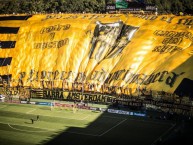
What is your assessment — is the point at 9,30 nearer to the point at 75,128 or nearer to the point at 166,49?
the point at 166,49

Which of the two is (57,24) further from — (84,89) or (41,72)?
(84,89)

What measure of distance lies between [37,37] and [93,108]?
25.5m

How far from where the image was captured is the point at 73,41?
7000cm

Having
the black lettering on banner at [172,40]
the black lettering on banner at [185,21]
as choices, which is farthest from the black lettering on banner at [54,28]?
the black lettering on banner at [185,21]

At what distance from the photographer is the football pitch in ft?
135

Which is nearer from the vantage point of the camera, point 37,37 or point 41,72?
point 41,72

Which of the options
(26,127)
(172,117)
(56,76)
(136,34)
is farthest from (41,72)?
(172,117)

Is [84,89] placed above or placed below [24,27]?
below

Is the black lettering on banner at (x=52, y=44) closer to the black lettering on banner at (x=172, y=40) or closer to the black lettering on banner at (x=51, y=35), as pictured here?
the black lettering on banner at (x=51, y=35)

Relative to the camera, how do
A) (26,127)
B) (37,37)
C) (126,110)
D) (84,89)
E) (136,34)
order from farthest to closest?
(37,37) < (136,34) < (84,89) < (126,110) < (26,127)

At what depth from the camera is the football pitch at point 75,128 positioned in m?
41.1

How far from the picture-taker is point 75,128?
46031 mm

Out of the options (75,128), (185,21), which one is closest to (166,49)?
(185,21)

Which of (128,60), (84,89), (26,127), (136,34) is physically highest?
(136,34)
